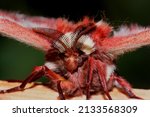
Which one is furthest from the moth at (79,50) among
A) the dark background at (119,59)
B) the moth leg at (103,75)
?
the dark background at (119,59)

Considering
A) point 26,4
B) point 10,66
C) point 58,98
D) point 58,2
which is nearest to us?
point 58,98

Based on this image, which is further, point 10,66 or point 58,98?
point 10,66

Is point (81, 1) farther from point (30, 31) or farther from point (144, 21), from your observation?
point (30, 31)

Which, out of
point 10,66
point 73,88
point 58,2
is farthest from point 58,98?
point 58,2

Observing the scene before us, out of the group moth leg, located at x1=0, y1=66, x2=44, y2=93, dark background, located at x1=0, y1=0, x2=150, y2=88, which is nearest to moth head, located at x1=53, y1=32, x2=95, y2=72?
moth leg, located at x1=0, y1=66, x2=44, y2=93

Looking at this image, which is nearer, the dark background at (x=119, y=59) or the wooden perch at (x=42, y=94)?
the wooden perch at (x=42, y=94)

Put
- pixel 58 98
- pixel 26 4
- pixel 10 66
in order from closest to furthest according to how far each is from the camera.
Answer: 1. pixel 58 98
2. pixel 10 66
3. pixel 26 4

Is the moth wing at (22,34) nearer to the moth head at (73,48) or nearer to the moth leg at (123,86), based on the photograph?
the moth head at (73,48)
